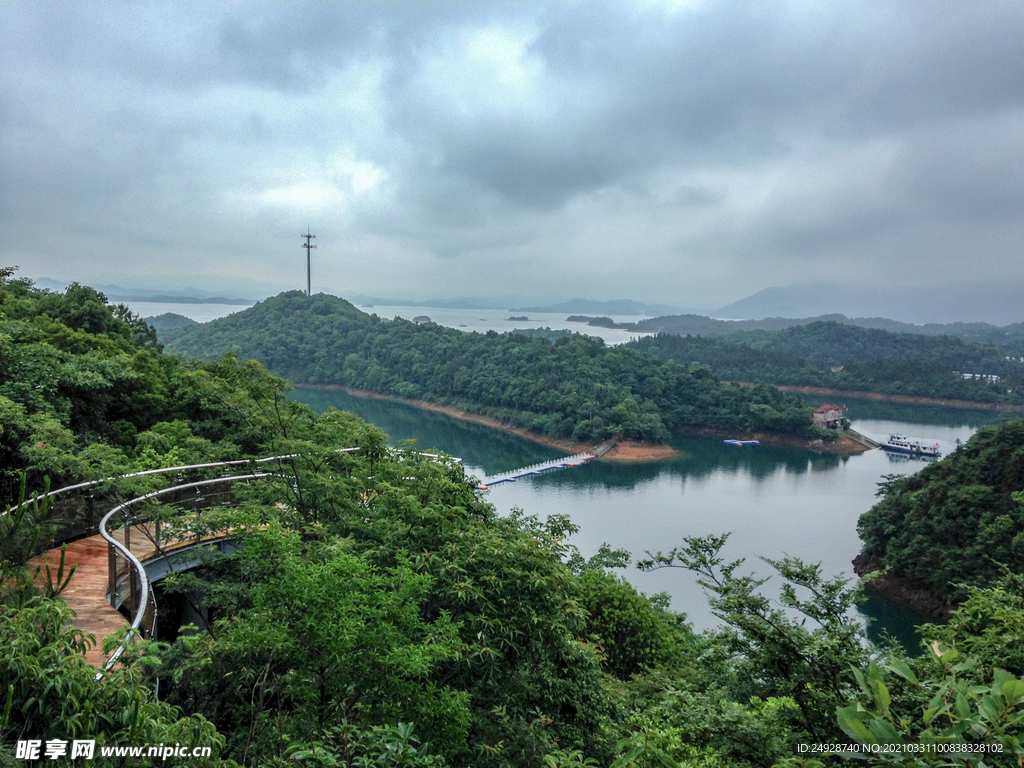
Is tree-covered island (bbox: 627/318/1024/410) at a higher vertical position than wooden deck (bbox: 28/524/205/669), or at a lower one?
higher

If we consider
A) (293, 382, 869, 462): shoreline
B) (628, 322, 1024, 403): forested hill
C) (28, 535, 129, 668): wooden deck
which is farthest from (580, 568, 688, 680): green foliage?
(628, 322, 1024, 403): forested hill

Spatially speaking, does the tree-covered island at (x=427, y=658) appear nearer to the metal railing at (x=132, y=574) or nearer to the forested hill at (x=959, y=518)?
the metal railing at (x=132, y=574)

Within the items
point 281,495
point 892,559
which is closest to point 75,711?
point 281,495

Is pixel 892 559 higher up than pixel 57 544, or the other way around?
pixel 57 544

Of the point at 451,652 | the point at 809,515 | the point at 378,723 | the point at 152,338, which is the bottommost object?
the point at 809,515

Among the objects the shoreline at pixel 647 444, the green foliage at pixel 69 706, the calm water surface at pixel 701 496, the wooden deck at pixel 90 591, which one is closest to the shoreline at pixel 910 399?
the calm water surface at pixel 701 496

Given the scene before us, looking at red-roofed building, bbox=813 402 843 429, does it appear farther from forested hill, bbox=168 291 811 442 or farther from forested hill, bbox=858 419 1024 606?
forested hill, bbox=858 419 1024 606

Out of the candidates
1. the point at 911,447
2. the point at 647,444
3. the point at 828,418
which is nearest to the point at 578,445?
the point at 647,444

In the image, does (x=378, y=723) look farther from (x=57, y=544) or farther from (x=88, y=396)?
(x=88, y=396)
